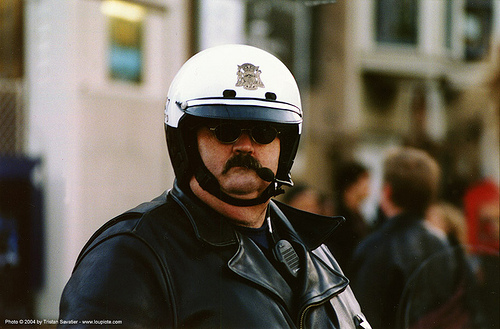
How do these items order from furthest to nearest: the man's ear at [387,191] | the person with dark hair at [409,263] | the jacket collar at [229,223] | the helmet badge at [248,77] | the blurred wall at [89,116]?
the man's ear at [387,191] < the blurred wall at [89,116] < the person with dark hair at [409,263] < the helmet badge at [248,77] < the jacket collar at [229,223]

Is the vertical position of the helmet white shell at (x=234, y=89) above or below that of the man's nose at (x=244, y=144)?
above

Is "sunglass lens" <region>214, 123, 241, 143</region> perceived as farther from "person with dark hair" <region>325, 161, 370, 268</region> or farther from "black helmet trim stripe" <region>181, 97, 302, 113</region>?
"person with dark hair" <region>325, 161, 370, 268</region>

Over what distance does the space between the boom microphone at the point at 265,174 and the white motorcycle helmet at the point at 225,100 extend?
0.05ft

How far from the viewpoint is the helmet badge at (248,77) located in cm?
180

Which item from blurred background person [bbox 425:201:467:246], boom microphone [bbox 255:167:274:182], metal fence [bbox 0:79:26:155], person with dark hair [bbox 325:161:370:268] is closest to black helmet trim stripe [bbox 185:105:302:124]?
boom microphone [bbox 255:167:274:182]

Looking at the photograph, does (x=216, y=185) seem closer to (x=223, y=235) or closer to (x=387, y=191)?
(x=223, y=235)

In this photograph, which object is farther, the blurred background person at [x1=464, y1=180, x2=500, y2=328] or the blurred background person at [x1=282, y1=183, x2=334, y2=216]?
the blurred background person at [x1=282, y1=183, x2=334, y2=216]

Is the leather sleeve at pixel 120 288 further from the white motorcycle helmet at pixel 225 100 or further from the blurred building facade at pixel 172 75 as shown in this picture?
the blurred building facade at pixel 172 75

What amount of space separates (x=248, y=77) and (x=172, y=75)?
413 cm

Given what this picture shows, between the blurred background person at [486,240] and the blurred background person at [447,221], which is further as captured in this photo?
the blurred background person at [447,221]

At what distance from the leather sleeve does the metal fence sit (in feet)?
9.00

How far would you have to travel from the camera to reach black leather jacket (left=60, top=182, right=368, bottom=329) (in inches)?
59.4

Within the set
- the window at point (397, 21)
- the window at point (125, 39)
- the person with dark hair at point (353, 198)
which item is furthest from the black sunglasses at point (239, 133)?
the window at point (397, 21)

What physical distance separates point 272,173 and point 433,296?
5.83 feet
